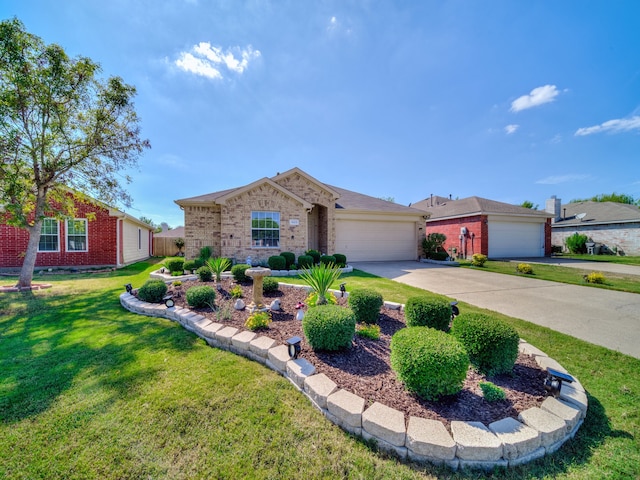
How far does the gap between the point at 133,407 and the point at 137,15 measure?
10163 mm

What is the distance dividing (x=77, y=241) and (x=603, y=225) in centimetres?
3506

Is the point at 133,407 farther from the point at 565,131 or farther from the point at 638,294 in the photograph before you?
the point at 565,131

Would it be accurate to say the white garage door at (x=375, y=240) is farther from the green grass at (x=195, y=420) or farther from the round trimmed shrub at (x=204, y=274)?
the green grass at (x=195, y=420)

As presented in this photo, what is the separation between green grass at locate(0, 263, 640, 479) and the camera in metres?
1.78

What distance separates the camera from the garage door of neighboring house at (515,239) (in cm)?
1580

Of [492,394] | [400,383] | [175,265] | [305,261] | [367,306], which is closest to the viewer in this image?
[492,394]

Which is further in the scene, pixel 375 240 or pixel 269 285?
pixel 375 240

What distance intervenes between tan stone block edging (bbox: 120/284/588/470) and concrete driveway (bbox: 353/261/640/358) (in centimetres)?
271

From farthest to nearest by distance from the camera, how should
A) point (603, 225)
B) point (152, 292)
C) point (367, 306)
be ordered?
Answer: point (603, 225), point (152, 292), point (367, 306)

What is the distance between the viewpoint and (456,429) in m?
1.89

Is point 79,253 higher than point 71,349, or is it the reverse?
point 79,253

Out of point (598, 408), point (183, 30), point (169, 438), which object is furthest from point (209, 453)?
point (183, 30)

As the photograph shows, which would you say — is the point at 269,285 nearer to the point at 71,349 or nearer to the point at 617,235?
the point at 71,349

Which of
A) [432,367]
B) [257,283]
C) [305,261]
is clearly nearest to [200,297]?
[257,283]
